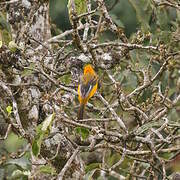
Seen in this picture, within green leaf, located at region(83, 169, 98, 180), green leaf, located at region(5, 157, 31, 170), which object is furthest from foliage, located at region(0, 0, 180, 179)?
green leaf, located at region(5, 157, 31, 170)

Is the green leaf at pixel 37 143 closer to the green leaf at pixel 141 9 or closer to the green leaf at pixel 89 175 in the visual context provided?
the green leaf at pixel 89 175

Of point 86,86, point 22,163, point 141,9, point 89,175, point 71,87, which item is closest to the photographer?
point 89,175

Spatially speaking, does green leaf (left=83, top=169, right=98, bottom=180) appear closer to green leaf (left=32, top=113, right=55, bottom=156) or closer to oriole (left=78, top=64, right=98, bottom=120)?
oriole (left=78, top=64, right=98, bottom=120)

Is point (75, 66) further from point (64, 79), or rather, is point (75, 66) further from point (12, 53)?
point (12, 53)

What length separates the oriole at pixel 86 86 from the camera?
4.82 meters

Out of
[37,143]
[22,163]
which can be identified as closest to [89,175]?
[37,143]

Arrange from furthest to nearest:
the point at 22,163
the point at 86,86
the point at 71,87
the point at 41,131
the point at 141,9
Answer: the point at 22,163 < the point at 141,9 < the point at 71,87 < the point at 86,86 < the point at 41,131

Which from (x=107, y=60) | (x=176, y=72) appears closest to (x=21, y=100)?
(x=107, y=60)

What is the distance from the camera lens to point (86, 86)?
4.86 metres

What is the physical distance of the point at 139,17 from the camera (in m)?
5.50

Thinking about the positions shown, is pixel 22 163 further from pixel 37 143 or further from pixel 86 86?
pixel 37 143

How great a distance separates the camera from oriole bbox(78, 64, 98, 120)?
4.82m

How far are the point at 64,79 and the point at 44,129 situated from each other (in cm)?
94

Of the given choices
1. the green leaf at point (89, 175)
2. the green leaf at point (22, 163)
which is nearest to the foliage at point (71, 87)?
the green leaf at point (89, 175)
